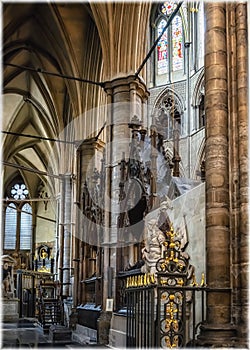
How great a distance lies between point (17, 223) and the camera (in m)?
39.1

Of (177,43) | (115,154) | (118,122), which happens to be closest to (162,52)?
(177,43)

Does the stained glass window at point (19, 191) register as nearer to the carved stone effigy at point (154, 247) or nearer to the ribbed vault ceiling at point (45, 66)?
the ribbed vault ceiling at point (45, 66)

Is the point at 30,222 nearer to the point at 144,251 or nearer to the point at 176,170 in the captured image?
the point at 176,170

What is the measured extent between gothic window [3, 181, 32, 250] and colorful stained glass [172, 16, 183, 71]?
56.4 ft

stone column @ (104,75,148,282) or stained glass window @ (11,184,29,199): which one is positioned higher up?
stained glass window @ (11,184,29,199)

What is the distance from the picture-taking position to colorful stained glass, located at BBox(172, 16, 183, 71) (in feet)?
82.3

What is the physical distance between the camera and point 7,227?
39.4 meters

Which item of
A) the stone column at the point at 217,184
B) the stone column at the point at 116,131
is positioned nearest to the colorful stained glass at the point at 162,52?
the stone column at the point at 116,131

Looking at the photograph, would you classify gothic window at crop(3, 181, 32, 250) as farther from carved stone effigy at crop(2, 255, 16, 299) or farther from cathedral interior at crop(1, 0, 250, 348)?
carved stone effigy at crop(2, 255, 16, 299)

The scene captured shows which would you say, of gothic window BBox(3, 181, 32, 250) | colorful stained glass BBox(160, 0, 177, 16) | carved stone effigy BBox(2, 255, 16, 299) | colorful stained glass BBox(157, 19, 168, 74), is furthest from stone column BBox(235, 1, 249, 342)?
gothic window BBox(3, 181, 32, 250)

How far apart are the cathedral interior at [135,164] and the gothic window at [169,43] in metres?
0.06

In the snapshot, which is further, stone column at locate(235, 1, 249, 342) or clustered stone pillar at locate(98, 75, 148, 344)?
clustered stone pillar at locate(98, 75, 148, 344)

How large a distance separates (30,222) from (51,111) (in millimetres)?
15056

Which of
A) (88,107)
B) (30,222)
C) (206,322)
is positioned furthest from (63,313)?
(30,222)
